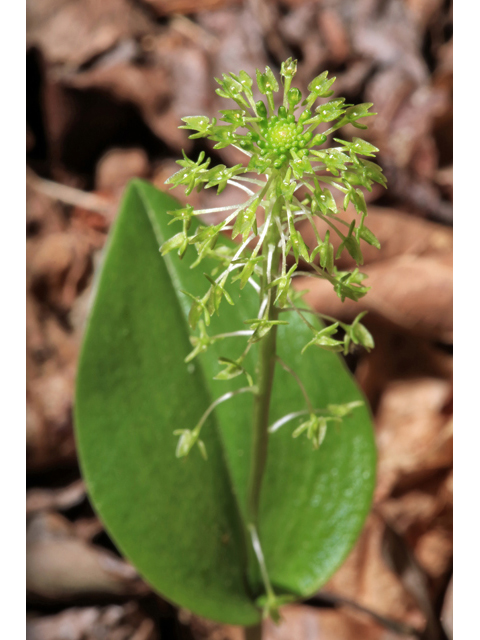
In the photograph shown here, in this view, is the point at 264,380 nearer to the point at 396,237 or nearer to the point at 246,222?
the point at 246,222

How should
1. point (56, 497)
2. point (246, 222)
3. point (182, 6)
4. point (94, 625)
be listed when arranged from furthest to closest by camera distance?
point (182, 6) < point (56, 497) < point (94, 625) < point (246, 222)

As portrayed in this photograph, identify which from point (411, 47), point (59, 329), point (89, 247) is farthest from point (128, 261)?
point (411, 47)

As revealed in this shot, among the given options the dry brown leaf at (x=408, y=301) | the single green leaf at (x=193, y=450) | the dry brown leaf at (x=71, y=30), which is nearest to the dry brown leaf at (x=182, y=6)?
the dry brown leaf at (x=71, y=30)

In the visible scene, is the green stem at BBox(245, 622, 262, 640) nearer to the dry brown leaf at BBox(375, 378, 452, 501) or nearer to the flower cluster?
the dry brown leaf at BBox(375, 378, 452, 501)

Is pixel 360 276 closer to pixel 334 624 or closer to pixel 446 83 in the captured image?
pixel 334 624

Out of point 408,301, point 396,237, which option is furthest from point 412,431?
point 396,237

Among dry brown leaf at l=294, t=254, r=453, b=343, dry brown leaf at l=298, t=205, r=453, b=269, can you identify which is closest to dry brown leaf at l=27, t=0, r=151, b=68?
dry brown leaf at l=298, t=205, r=453, b=269
